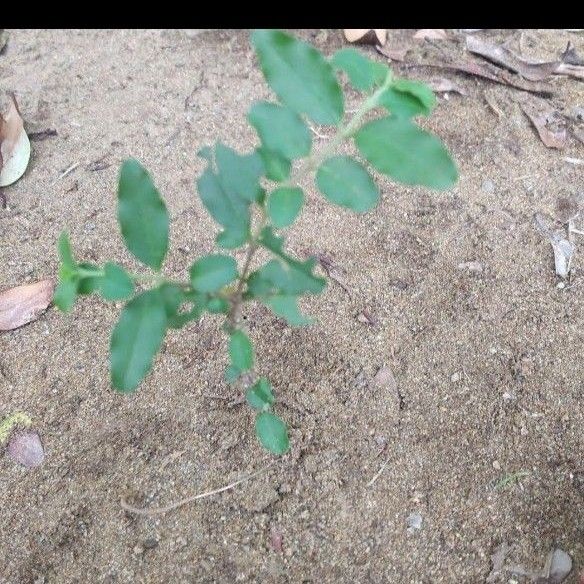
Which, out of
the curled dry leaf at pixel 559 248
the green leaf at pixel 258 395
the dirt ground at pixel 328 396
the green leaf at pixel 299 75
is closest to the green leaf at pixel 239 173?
the green leaf at pixel 299 75

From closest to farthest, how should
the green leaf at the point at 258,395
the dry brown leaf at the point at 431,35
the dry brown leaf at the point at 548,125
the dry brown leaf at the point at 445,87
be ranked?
the green leaf at the point at 258,395 < the dry brown leaf at the point at 548,125 < the dry brown leaf at the point at 445,87 < the dry brown leaf at the point at 431,35

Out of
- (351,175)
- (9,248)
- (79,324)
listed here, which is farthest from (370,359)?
(9,248)

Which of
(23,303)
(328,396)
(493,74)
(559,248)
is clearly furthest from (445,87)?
(23,303)

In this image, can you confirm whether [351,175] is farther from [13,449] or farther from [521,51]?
[521,51]

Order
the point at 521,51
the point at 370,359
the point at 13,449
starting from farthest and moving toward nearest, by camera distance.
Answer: the point at 521,51 < the point at 370,359 < the point at 13,449

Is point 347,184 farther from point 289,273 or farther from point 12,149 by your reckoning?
point 12,149

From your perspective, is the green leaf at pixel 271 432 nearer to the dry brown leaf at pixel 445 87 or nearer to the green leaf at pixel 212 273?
the green leaf at pixel 212 273
